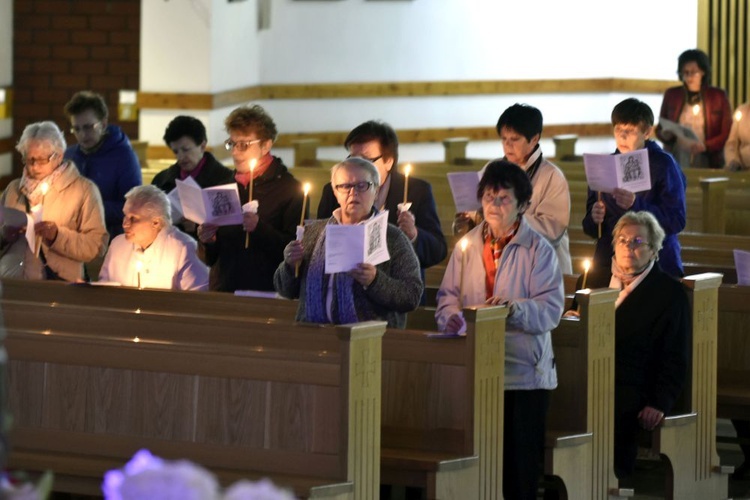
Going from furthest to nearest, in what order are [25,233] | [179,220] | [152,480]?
[179,220]
[25,233]
[152,480]

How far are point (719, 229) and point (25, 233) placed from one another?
12.5ft

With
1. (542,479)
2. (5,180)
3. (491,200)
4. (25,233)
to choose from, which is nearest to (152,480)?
(491,200)

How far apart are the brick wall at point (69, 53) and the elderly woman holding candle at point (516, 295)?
698 centimetres

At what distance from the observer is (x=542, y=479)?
581cm

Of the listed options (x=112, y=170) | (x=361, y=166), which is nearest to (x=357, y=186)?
(x=361, y=166)

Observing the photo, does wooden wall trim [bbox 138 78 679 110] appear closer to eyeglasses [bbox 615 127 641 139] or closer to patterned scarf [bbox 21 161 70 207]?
patterned scarf [bbox 21 161 70 207]

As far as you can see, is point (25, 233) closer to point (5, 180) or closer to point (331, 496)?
point (331, 496)

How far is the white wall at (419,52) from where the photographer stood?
1190 centimetres

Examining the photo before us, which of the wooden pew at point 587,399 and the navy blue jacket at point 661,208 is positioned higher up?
the navy blue jacket at point 661,208

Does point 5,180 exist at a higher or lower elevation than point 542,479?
higher

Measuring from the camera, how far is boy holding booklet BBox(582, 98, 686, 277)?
641 centimetres

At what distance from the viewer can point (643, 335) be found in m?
5.80

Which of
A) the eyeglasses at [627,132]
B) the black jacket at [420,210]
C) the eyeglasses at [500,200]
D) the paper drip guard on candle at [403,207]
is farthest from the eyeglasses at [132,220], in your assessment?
the eyeglasses at [627,132]

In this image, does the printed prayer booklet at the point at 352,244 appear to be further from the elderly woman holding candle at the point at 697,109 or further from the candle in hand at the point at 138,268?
the elderly woman holding candle at the point at 697,109
